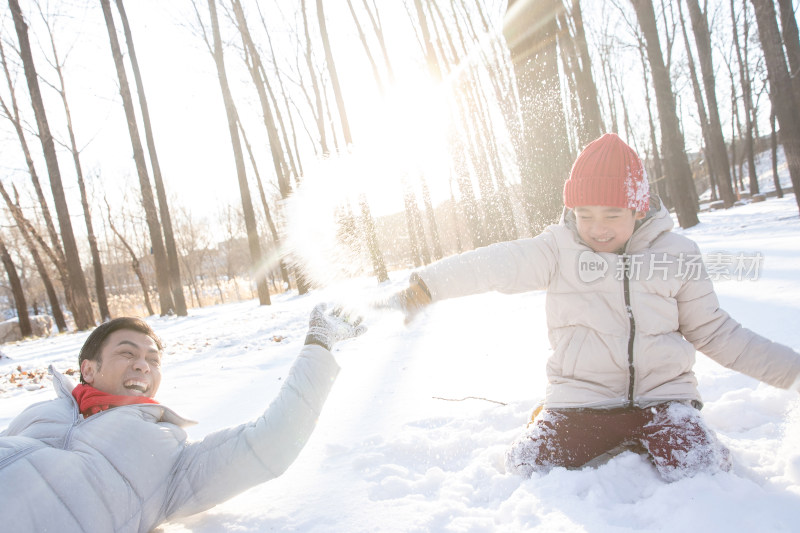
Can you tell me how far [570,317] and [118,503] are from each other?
1537 mm

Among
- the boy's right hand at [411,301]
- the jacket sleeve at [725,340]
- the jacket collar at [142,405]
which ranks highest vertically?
the boy's right hand at [411,301]

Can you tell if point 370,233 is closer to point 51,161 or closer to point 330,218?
point 330,218

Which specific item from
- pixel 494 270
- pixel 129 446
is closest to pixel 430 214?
pixel 494 270

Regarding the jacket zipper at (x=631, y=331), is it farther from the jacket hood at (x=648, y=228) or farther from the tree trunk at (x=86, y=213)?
the tree trunk at (x=86, y=213)

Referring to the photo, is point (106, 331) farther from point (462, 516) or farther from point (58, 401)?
point (462, 516)

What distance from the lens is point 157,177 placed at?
11.4 m

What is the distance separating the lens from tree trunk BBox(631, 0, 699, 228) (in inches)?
380

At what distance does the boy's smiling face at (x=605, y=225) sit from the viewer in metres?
1.65

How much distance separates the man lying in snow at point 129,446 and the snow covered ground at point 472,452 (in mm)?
174

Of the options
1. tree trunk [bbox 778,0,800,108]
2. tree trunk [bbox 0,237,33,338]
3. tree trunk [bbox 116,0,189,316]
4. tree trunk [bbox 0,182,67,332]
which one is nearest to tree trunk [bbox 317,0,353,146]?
tree trunk [bbox 116,0,189,316]

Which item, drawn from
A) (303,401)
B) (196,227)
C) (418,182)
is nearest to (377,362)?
(303,401)

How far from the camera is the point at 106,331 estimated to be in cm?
163

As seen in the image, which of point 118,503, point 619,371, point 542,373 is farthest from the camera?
point 542,373

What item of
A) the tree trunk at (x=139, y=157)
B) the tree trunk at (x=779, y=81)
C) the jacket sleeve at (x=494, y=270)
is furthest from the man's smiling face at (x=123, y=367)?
the tree trunk at (x=139, y=157)
